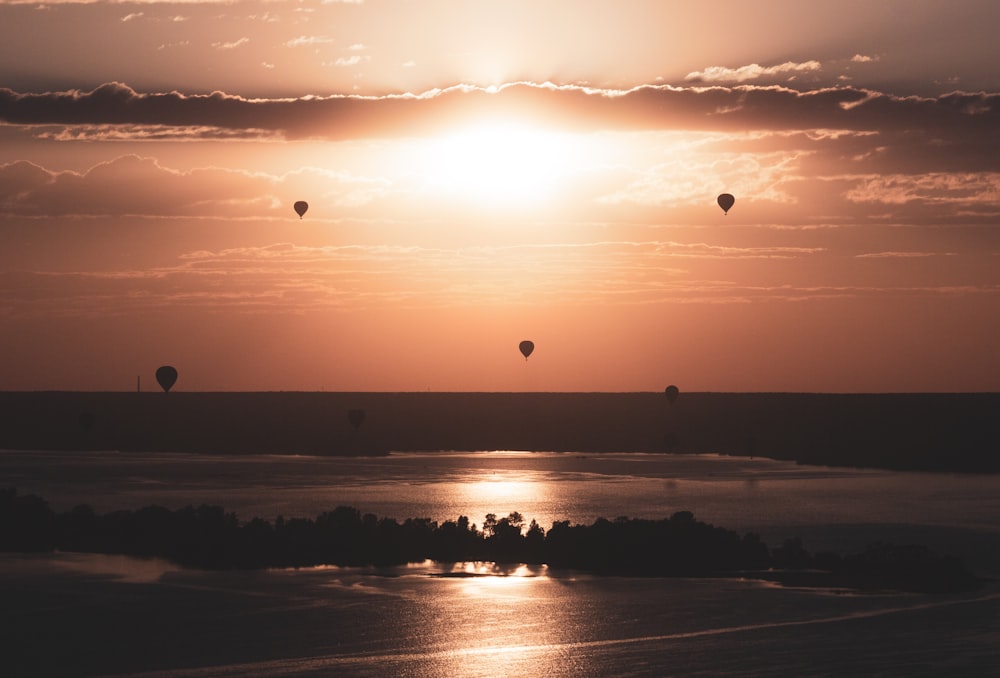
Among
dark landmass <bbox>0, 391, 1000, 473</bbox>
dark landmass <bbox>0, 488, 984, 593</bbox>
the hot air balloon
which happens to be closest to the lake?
dark landmass <bbox>0, 488, 984, 593</bbox>

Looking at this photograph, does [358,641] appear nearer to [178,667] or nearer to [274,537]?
[178,667]

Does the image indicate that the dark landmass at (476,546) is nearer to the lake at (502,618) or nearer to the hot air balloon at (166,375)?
the lake at (502,618)

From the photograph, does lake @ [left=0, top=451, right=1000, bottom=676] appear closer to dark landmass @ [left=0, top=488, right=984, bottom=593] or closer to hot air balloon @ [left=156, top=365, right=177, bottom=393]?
dark landmass @ [left=0, top=488, right=984, bottom=593]

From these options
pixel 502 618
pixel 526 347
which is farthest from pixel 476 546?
pixel 526 347

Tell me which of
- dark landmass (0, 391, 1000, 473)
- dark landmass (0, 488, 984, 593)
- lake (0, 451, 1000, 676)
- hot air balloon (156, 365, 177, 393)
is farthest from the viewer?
hot air balloon (156, 365, 177, 393)

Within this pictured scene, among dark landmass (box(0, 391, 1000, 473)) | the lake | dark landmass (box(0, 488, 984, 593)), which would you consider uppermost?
dark landmass (box(0, 391, 1000, 473))

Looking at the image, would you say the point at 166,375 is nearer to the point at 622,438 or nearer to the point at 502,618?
the point at 622,438

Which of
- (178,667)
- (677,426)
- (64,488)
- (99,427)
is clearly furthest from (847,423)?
(178,667)

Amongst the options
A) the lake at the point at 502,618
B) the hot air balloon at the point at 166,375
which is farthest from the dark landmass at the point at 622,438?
the lake at the point at 502,618
